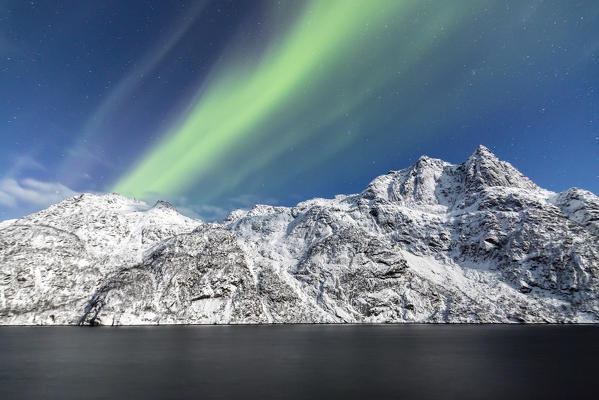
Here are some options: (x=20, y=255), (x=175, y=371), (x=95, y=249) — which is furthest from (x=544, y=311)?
(x=20, y=255)

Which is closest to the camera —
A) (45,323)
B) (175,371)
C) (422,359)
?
(175,371)

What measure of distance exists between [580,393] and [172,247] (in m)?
175

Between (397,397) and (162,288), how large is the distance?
15321 cm

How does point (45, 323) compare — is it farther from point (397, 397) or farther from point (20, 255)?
point (397, 397)

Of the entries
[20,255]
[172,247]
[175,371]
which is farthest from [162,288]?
[175,371]

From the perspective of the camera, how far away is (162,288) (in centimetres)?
16888

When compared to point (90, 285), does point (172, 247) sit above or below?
above

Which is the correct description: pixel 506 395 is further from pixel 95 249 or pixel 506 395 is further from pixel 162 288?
pixel 95 249

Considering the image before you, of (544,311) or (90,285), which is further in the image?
(544,311)

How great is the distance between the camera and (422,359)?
189 feet

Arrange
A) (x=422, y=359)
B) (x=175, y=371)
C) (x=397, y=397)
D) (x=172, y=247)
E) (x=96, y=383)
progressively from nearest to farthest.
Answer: (x=397, y=397)
(x=96, y=383)
(x=175, y=371)
(x=422, y=359)
(x=172, y=247)

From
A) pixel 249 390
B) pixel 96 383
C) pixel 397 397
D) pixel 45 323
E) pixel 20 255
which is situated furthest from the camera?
pixel 20 255

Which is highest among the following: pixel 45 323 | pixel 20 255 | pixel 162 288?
pixel 20 255

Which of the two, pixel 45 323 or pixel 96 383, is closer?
pixel 96 383
